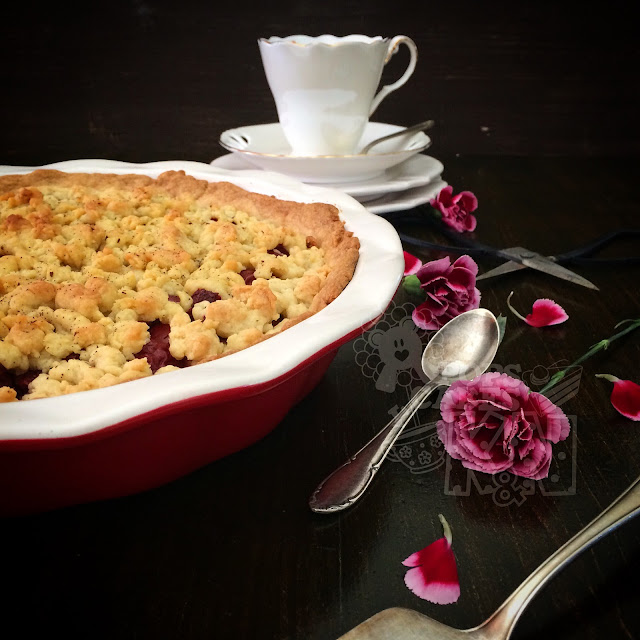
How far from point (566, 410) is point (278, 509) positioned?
1.34 feet

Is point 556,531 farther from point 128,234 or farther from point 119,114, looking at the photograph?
point 119,114

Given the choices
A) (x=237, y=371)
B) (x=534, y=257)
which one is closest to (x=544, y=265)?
(x=534, y=257)

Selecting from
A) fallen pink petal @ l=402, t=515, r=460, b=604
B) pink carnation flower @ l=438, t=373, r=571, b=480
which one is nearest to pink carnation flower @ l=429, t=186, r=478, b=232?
pink carnation flower @ l=438, t=373, r=571, b=480

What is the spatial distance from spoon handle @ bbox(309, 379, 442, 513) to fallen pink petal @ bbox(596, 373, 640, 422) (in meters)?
0.28

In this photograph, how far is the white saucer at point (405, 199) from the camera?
4.56 feet

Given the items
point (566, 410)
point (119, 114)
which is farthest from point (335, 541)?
point (119, 114)

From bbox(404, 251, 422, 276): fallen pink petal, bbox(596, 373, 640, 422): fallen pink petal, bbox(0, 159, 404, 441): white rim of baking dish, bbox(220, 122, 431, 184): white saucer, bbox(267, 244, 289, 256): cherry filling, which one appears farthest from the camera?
bbox(220, 122, 431, 184): white saucer

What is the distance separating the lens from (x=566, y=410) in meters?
0.88

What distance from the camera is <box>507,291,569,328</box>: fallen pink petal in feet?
3.53

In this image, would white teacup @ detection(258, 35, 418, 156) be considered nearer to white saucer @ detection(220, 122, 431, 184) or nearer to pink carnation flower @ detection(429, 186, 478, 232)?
white saucer @ detection(220, 122, 431, 184)

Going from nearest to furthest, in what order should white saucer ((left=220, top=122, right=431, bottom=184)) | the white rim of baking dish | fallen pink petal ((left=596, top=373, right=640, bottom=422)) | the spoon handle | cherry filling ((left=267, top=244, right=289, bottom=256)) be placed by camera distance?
1. the white rim of baking dish
2. the spoon handle
3. fallen pink petal ((left=596, top=373, right=640, bottom=422))
4. cherry filling ((left=267, top=244, right=289, bottom=256))
5. white saucer ((left=220, top=122, right=431, bottom=184))

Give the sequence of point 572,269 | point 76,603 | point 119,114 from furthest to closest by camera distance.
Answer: point 119,114 → point 572,269 → point 76,603

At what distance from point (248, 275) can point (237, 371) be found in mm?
362

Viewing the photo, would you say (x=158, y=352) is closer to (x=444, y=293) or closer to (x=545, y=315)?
(x=444, y=293)
